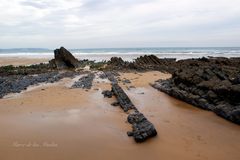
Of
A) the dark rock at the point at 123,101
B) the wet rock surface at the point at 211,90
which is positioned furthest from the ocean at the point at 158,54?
the dark rock at the point at 123,101

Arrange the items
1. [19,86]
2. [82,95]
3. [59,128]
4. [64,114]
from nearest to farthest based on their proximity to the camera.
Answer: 1. [59,128]
2. [64,114]
3. [82,95]
4. [19,86]

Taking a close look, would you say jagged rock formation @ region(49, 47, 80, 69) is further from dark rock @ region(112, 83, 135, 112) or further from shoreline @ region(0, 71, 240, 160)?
dark rock @ region(112, 83, 135, 112)

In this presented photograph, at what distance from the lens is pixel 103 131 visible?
6.84 meters

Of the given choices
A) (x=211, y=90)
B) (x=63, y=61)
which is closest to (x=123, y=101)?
(x=211, y=90)

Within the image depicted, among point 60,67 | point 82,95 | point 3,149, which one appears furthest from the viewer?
point 60,67

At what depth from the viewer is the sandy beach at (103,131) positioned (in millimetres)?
5605

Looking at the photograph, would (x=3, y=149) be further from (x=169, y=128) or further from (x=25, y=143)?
(x=169, y=128)

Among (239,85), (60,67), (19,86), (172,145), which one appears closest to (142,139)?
(172,145)

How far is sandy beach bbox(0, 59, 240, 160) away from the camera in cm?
561

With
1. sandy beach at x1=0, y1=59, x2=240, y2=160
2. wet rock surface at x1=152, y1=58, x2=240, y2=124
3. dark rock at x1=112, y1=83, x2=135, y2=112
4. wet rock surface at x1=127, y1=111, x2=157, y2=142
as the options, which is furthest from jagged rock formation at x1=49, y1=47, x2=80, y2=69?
wet rock surface at x1=127, y1=111, x2=157, y2=142

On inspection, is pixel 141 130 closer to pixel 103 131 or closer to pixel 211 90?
pixel 103 131

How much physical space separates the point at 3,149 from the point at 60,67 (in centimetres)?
1873

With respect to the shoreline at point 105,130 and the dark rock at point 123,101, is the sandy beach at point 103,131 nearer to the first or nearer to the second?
the shoreline at point 105,130

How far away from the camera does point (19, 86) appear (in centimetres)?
1358
